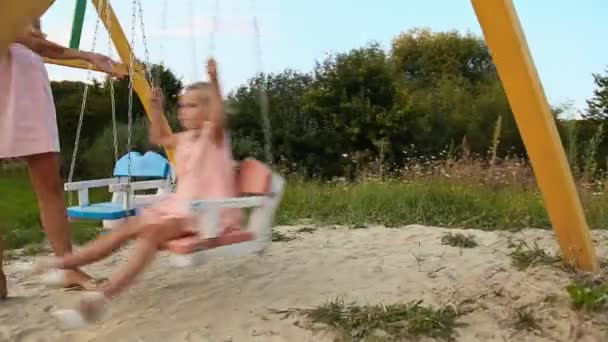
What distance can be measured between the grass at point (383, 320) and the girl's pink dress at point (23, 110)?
142cm

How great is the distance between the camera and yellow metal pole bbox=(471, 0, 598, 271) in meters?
3.34

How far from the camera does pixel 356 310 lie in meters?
3.52

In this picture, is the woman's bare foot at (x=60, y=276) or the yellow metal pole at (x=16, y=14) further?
the woman's bare foot at (x=60, y=276)

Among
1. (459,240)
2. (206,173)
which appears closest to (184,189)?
(206,173)

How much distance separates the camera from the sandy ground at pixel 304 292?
3.37m

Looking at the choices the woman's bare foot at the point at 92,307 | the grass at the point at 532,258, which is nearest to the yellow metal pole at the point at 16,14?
the woman's bare foot at the point at 92,307

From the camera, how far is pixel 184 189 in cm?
354

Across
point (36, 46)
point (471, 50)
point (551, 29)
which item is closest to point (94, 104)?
point (551, 29)

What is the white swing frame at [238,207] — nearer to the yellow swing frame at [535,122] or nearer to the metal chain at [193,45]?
the metal chain at [193,45]

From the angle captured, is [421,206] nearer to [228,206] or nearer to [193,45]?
[193,45]

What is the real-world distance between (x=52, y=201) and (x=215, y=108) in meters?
0.94

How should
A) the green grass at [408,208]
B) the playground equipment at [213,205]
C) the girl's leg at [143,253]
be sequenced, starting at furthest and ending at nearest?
1. the green grass at [408,208]
2. the playground equipment at [213,205]
3. the girl's leg at [143,253]

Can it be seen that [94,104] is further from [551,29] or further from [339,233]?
[339,233]

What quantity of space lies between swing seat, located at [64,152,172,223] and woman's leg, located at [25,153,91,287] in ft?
1.08
